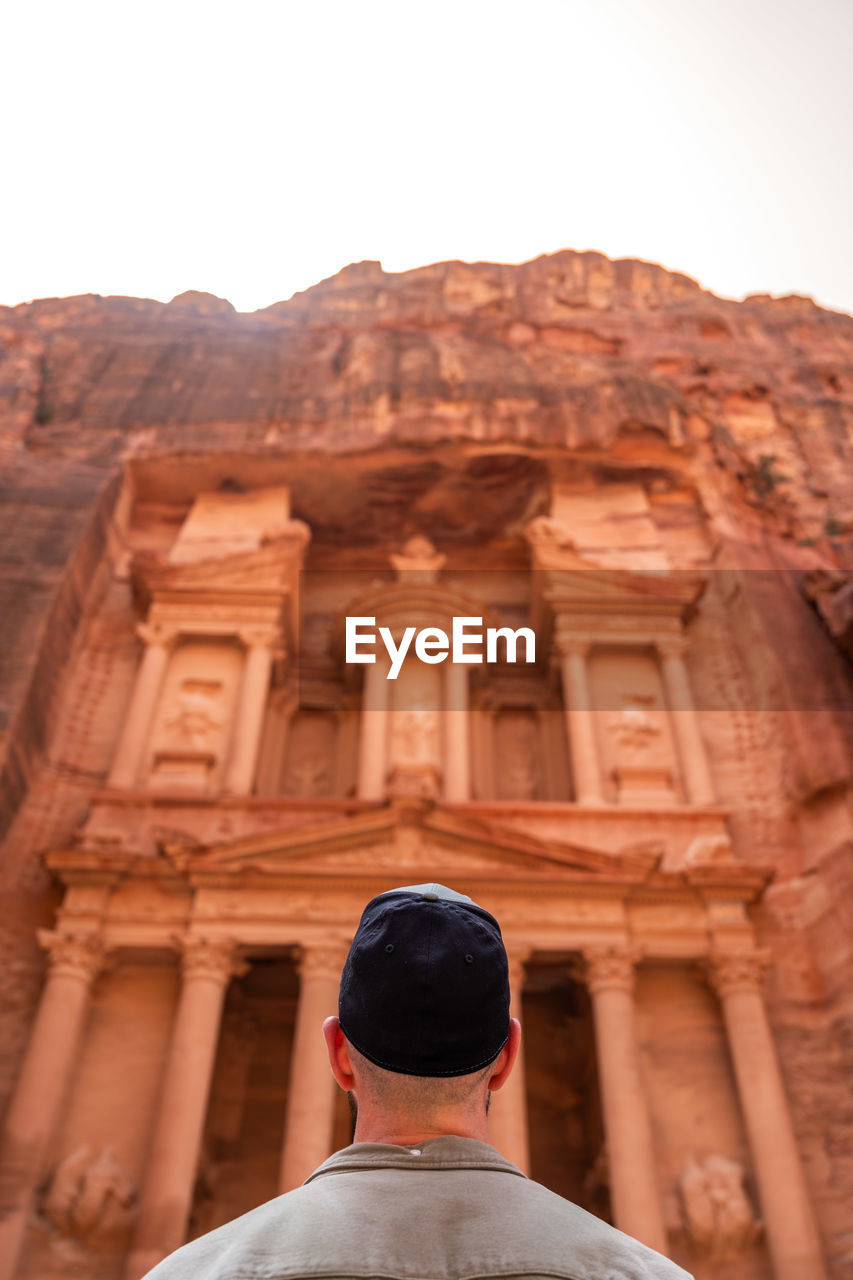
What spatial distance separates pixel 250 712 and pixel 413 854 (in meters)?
4.83

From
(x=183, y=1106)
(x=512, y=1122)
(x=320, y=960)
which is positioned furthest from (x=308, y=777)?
(x=512, y=1122)

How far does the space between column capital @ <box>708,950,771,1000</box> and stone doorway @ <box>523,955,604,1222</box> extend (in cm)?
205

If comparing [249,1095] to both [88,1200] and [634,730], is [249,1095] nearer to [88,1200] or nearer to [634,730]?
[88,1200]

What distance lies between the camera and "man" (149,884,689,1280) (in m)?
1.68

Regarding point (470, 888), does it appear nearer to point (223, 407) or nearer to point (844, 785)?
point (844, 785)

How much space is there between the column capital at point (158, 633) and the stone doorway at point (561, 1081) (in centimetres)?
913

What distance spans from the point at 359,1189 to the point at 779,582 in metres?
18.7

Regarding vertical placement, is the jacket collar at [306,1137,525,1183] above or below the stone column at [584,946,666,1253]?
below

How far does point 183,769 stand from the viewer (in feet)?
53.9

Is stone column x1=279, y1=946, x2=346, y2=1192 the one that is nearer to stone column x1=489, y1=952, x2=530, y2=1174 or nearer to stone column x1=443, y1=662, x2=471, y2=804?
stone column x1=489, y1=952, x2=530, y2=1174

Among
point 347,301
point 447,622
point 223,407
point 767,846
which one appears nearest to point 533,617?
point 447,622

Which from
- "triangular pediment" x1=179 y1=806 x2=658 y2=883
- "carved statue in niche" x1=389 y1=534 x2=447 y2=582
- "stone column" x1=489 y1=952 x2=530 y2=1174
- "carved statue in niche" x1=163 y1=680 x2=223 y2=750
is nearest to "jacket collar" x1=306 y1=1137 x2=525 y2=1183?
"stone column" x1=489 y1=952 x2=530 y2=1174

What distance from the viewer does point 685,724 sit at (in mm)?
17000

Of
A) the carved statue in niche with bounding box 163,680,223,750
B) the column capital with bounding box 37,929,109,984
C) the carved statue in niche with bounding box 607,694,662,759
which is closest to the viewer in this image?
the column capital with bounding box 37,929,109,984
